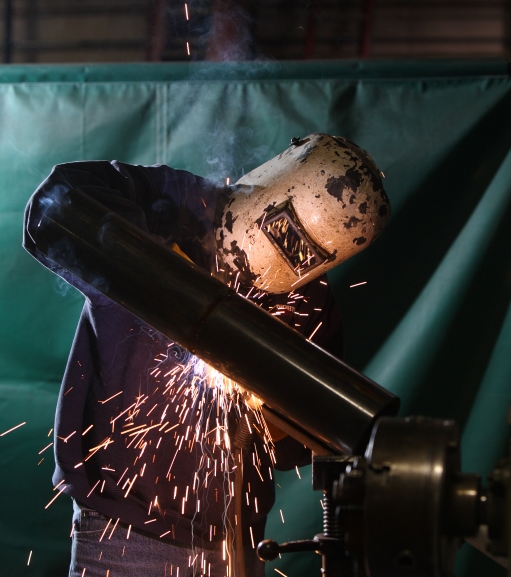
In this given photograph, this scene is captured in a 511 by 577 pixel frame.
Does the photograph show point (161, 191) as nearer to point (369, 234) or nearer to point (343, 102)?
point (369, 234)

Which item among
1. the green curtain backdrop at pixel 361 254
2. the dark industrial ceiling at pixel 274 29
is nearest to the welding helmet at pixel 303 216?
the green curtain backdrop at pixel 361 254

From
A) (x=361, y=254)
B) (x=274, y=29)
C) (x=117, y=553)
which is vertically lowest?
(x=117, y=553)

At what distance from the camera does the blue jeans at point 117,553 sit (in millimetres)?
1725

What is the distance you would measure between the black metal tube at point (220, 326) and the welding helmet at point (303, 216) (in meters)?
0.49

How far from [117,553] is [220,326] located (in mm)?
822

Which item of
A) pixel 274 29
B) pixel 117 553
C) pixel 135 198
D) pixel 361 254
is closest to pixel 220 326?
pixel 135 198

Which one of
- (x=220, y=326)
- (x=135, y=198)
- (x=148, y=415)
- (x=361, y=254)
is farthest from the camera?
→ (x=361, y=254)

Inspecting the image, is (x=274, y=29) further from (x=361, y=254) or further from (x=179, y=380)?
(x=179, y=380)

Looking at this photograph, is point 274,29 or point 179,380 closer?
point 179,380

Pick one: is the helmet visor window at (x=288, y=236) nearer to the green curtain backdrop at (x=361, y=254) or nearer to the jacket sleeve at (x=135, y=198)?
the jacket sleeve at (x=135, y=198)

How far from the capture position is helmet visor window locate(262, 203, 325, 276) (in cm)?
175

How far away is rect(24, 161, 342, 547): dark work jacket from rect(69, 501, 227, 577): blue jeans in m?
0.04

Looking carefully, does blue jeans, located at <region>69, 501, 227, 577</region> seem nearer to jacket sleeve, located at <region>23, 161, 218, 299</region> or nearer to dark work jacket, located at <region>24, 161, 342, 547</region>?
dark work jacket, located at <region>24, 161, 342, 547</region>

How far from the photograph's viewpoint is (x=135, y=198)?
1.67 meters
